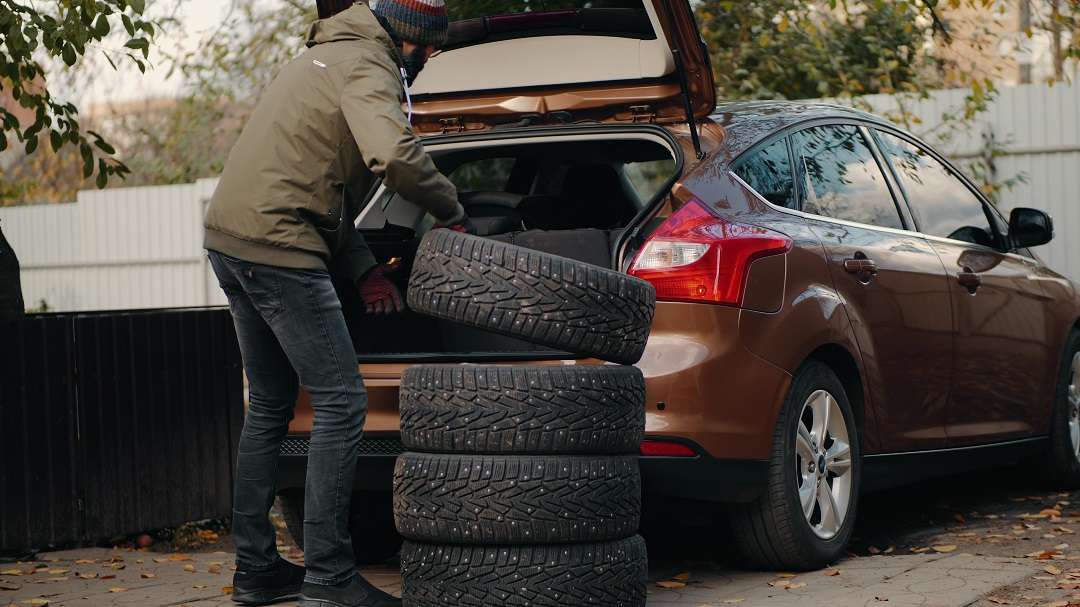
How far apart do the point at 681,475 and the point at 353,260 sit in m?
1.34

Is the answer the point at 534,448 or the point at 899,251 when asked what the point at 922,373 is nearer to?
the point at 899,251

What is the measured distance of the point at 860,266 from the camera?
5348 millimetres

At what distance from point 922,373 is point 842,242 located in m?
0.78

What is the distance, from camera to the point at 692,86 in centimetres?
522

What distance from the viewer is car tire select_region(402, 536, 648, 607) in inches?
158

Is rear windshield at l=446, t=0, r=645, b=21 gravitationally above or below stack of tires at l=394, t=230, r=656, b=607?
above

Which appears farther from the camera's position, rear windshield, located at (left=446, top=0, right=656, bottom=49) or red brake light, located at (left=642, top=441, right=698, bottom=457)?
rear windshield, located at (left=446, top=0, right=656, bottom=49)

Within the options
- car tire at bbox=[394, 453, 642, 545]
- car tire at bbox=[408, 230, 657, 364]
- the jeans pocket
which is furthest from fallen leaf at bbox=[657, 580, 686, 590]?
A: the jeans pocket

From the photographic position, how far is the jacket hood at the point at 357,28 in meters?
4.44

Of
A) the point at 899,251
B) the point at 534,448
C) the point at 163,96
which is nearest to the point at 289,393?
the point at 534,448

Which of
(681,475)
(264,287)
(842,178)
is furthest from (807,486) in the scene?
(264,287)

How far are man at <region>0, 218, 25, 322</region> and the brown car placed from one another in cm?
194

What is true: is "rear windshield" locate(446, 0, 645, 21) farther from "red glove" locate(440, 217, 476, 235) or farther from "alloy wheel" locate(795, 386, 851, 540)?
"alloy wheel" locate(795, 386, 851, 540)

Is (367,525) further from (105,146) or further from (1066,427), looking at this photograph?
(1066,427)
